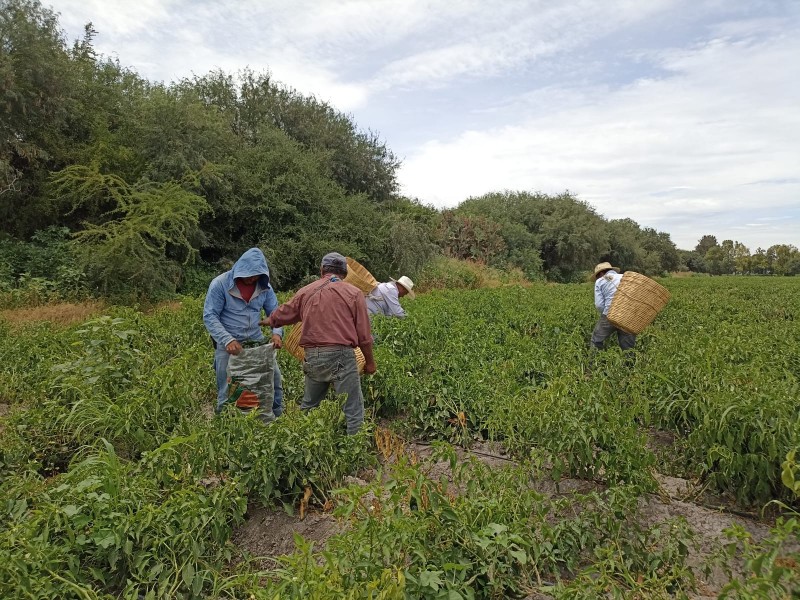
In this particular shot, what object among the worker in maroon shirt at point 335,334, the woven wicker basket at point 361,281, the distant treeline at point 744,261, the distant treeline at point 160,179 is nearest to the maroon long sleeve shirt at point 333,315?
the worker in maroon shirt at point 335,334

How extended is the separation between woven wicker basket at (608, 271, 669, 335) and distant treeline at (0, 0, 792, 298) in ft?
34.5

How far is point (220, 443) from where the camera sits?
3543 mm

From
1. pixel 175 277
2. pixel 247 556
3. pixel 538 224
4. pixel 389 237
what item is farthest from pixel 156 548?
pixel 538 224

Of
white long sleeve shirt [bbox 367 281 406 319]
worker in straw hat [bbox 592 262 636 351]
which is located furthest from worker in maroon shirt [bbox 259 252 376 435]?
worker in straw hat [bbox 592 262 636 351]

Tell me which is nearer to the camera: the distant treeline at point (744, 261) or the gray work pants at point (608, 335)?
the gray work pants at point (608, 335)

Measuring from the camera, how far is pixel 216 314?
186 inches

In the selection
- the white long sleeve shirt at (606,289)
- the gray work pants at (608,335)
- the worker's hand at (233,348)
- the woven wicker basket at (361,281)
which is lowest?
the worker's hand at (233,348)

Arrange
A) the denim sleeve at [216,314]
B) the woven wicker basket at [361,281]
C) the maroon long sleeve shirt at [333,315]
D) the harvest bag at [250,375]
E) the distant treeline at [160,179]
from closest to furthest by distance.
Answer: the maroon long sleeve shirt at [333,315]
the harvest bag at [250,375]
the denim sleeve at [216,314]
the woven wicker basket at [361,281]
the distant treeline at [160,179]

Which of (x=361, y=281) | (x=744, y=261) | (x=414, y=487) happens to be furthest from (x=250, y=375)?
(x=744, y=261)

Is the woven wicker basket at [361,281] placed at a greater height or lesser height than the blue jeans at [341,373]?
greater

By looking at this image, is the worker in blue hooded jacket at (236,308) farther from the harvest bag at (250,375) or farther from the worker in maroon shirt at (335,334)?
the worker in maroon shirt at (335,334)

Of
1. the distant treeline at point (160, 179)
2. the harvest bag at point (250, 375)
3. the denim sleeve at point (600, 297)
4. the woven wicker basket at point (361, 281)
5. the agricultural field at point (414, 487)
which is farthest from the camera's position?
the distant treeline at point (160, 179)

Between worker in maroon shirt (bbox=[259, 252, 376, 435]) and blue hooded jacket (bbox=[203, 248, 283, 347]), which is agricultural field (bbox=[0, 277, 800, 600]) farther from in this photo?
blue hooded jacket (bbox=[203, 248, 283, 347])

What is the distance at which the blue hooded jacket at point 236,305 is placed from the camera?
4.66 meters
